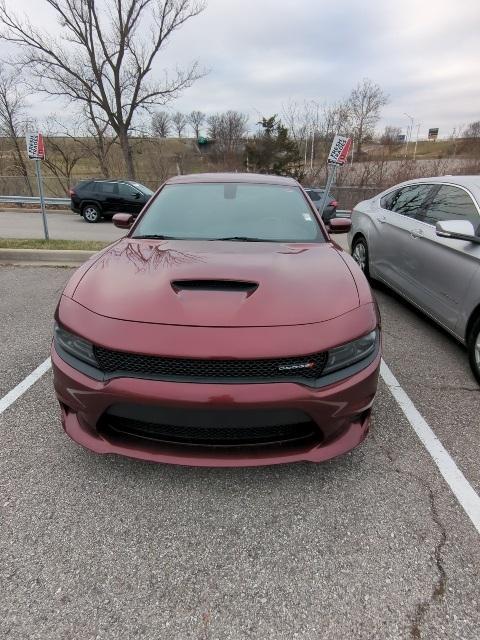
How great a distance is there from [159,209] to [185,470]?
81.0 inches

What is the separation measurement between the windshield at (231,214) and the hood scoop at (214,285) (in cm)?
84

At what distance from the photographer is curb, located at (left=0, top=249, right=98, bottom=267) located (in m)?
7.41

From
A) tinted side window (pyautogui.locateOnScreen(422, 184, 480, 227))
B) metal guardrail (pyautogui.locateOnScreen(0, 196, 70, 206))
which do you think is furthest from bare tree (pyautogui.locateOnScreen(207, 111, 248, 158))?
tinted side window (pyautogui.locateOnScreen(422, 184, 480, 227))

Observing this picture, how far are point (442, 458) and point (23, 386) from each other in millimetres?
2973

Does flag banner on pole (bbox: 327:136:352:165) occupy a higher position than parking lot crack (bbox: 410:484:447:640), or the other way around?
flag banner on pole (bbox: 327:136:352:165)

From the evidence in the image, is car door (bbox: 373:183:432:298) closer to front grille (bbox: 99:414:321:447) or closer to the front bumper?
the front bumper

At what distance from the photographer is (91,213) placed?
16.2 meters

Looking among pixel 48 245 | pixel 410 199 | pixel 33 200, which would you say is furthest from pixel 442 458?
pixel 33 200

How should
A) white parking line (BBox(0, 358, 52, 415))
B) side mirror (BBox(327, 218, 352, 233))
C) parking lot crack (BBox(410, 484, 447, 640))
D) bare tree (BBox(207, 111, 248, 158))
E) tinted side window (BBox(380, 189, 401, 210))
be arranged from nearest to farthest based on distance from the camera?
parking lot crack (BBox(410, 484, 447, 640)), white parking line (BBox(0, 358, 52, 415)), side mirror (BBox(327, 218, 352, 233)), tinted side window (BBox(380, 189, 401, 210)), bare tree (BBox(207, 111, 248, 158))

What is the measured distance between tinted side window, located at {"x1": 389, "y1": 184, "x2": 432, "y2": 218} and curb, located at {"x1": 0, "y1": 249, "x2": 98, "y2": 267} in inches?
195

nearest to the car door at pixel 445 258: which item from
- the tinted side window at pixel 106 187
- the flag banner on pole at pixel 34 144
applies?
the flag banner on pole at pixel 34 144

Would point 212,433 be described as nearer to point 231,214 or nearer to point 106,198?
point 231,214

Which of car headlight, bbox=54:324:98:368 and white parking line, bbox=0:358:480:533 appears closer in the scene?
car headlight, bbox=54:324:98:368

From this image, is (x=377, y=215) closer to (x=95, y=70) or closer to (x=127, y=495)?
(x=127, y=495)
